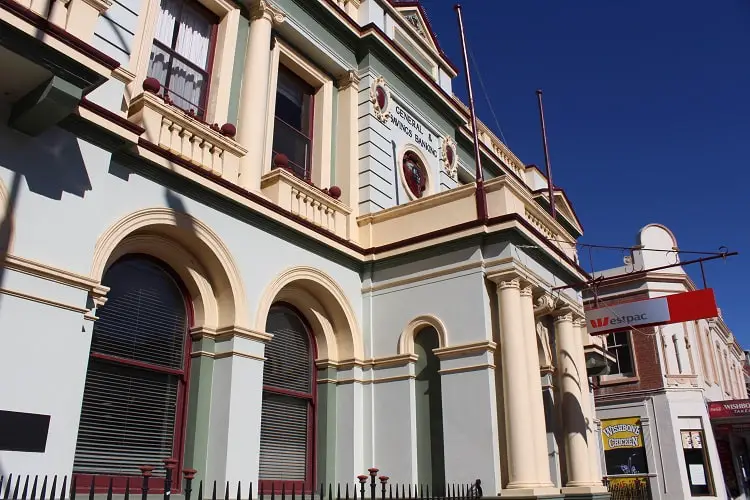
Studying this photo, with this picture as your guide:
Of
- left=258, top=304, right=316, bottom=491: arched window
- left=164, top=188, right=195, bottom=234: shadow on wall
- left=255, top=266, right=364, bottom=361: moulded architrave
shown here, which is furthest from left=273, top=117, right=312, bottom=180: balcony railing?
left=164, top=188, right=195, bottom=234: shadow on wall

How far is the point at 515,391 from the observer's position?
10555 mm

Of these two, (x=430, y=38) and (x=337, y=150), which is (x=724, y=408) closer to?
(x=430, y=38)

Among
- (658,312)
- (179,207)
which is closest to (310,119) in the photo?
(179,207)

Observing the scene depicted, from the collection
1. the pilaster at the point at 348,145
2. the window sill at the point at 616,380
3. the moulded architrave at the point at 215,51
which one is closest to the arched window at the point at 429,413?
the pilaster at the point at 348,145

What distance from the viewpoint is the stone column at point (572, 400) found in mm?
12922

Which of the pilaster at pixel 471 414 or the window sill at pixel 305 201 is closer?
the pilaster at pixel 471 414

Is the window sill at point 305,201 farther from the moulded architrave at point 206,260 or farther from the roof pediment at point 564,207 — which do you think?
the roof pediment at point 564,207

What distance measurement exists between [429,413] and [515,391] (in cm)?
165

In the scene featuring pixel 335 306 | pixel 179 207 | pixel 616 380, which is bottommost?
pixel 335 306

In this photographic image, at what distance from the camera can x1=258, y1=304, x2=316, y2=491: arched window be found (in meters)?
10.5

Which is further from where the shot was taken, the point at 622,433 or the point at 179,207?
the point at 622,433

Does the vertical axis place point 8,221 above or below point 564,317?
below

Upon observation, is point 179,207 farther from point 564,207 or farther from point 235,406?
point 564,207

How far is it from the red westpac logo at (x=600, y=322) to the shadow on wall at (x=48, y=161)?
37.3 ft
